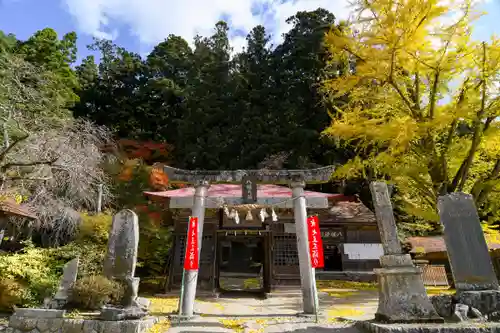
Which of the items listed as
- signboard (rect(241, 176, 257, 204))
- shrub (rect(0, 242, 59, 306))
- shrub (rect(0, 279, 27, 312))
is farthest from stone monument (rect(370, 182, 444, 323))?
shrub (rect(0, 279, 27, 312))

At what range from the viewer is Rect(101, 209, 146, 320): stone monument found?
6352 millimetres

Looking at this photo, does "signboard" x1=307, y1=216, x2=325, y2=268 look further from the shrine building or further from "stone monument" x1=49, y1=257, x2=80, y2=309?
"stone monument" x1=49, y1=257, x2=80, y2=309

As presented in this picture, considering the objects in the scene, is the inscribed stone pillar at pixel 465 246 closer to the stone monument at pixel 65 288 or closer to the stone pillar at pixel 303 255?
the stone pillar at pixel 303 255

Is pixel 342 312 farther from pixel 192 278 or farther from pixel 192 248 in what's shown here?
pixel 192 248

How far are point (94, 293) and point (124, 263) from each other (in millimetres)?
855

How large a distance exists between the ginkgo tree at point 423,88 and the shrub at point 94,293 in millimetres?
7621

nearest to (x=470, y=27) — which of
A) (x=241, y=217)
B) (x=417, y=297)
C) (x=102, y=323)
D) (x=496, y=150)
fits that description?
(x=496, y=150)

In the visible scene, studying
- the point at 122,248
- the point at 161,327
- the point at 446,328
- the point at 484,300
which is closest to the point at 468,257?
the point at 484,300

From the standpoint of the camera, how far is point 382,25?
852cm

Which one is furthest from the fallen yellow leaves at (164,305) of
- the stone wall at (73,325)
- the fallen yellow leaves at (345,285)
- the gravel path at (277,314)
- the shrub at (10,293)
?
the fallen yellow leaves at (345,285)

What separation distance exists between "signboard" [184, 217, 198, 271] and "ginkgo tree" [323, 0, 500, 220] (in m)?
5.38

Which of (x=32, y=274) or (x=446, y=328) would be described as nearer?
(x=446, y=328)

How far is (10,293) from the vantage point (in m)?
8.52

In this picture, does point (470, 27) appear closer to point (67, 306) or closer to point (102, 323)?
point (102, 323)
